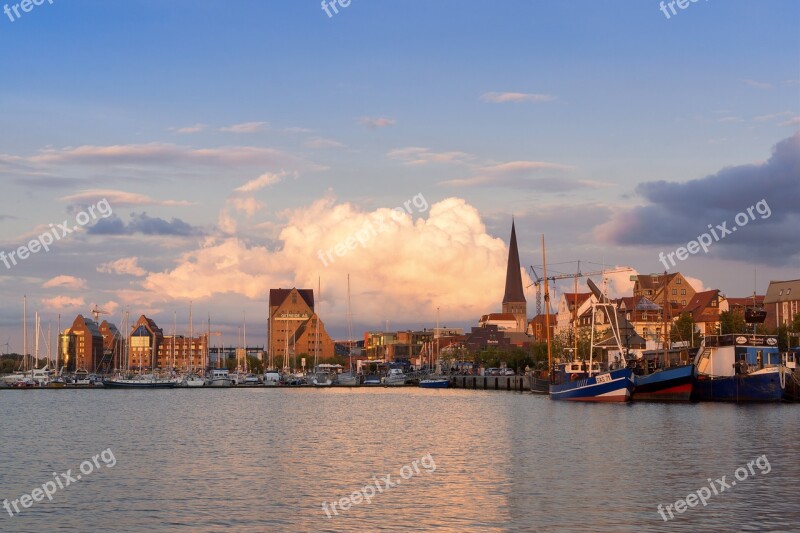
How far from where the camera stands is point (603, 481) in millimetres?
46344

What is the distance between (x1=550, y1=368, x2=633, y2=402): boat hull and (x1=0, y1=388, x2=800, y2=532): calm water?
1740 cm

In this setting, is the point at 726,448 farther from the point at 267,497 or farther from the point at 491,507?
the point at 267,497

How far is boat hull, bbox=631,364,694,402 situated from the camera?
11106 cm

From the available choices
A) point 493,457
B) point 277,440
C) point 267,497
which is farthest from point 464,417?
point 267,497

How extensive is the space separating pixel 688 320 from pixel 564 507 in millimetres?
139889

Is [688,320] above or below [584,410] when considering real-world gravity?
above

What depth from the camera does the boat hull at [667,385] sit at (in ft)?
364

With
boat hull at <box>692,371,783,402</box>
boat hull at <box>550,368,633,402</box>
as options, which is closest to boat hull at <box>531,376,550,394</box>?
boat hull at <box>550,368,633,402</box>

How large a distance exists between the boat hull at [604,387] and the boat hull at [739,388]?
319 inches

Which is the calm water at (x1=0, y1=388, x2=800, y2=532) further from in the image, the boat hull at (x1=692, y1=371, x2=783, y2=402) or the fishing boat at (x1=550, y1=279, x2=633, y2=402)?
the fishing boat at (x1=550, y1=279, x2=633, y2=402)

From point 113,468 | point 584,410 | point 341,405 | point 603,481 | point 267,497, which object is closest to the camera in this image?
point 267,497

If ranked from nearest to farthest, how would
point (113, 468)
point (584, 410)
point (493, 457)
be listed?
point (113, 468), point (493, 457), point (584, 410)

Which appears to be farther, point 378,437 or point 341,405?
point 341,405

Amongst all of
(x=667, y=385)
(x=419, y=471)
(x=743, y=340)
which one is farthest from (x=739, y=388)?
(x=419, y=471)
